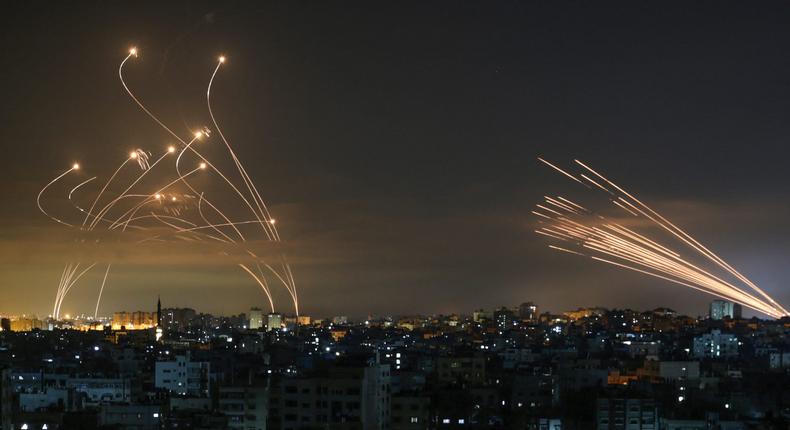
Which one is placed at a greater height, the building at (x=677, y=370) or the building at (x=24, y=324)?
the building at (x=24, y=324)

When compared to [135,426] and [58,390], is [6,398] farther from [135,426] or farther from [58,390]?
[58,390]

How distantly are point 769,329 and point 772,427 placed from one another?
34.4 metres

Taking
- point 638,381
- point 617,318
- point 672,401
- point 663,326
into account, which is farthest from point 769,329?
point 672,401

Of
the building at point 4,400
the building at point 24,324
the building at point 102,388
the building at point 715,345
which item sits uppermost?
the building at point 24,324

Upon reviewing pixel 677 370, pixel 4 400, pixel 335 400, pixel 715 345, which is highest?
pixel 715 345

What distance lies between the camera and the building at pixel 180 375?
2992cm

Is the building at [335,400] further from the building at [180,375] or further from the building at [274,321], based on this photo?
the building at [274,321]

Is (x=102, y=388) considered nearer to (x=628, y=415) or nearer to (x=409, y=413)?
(x=409, y=413)

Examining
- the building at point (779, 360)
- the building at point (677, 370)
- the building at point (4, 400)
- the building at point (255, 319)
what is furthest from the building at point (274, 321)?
the building at point (4, 400)

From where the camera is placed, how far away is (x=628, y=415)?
22.7 meters

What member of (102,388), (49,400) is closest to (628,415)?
(49,400)

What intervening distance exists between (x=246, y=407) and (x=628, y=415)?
6384 mm

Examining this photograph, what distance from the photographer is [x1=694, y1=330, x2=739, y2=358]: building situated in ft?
144

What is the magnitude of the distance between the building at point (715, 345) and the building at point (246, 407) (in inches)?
991
